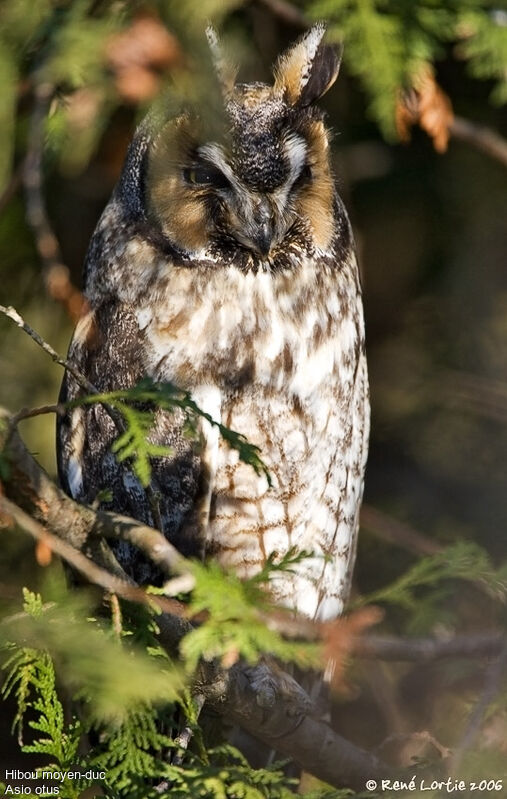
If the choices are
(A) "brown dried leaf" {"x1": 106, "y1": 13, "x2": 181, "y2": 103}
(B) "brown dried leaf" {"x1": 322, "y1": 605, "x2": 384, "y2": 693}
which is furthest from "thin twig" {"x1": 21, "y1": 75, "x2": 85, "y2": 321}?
(B) "brown dried leaf" {"x1": 322, "y1": 605, "x2": 384, "y2": 693}

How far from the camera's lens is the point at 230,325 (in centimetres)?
208

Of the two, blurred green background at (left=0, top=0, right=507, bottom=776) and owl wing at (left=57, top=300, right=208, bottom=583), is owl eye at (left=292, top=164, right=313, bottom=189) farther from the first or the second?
owl wing at (left=57, top=300, right=208, bottom=583)

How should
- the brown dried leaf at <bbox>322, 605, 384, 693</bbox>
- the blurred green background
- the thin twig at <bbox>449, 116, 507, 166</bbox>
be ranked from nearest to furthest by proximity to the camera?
1. the brown dried leaf at <bbox>322, 605, 384, 693</bbox>
2. the thin twig at <bbox>449, 116, 507, 166</bbox>
3. the blurred green background

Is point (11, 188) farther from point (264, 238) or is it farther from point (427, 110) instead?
point (427, 110)

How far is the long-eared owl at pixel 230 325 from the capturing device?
2.02 meters

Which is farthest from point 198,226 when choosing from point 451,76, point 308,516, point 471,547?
Answer: point 451,76

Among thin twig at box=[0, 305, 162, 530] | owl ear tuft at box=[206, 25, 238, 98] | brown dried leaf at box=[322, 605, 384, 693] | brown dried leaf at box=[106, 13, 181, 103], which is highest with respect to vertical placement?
owl ear tuft at box=[206, 25, 238, 98]

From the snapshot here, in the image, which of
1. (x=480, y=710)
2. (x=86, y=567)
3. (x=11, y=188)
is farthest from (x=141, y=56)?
(x=480, y=710)

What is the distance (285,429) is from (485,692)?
795 millimetres

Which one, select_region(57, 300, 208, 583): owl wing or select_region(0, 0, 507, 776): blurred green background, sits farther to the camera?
select_region(0, 0, 507, 776): blurred green background

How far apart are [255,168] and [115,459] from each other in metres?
0.69

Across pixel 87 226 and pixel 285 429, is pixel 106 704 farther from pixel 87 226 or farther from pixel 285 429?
pixel 87 226

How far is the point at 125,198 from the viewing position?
2154mm

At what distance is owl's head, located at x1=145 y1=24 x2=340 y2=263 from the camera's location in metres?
1.92
